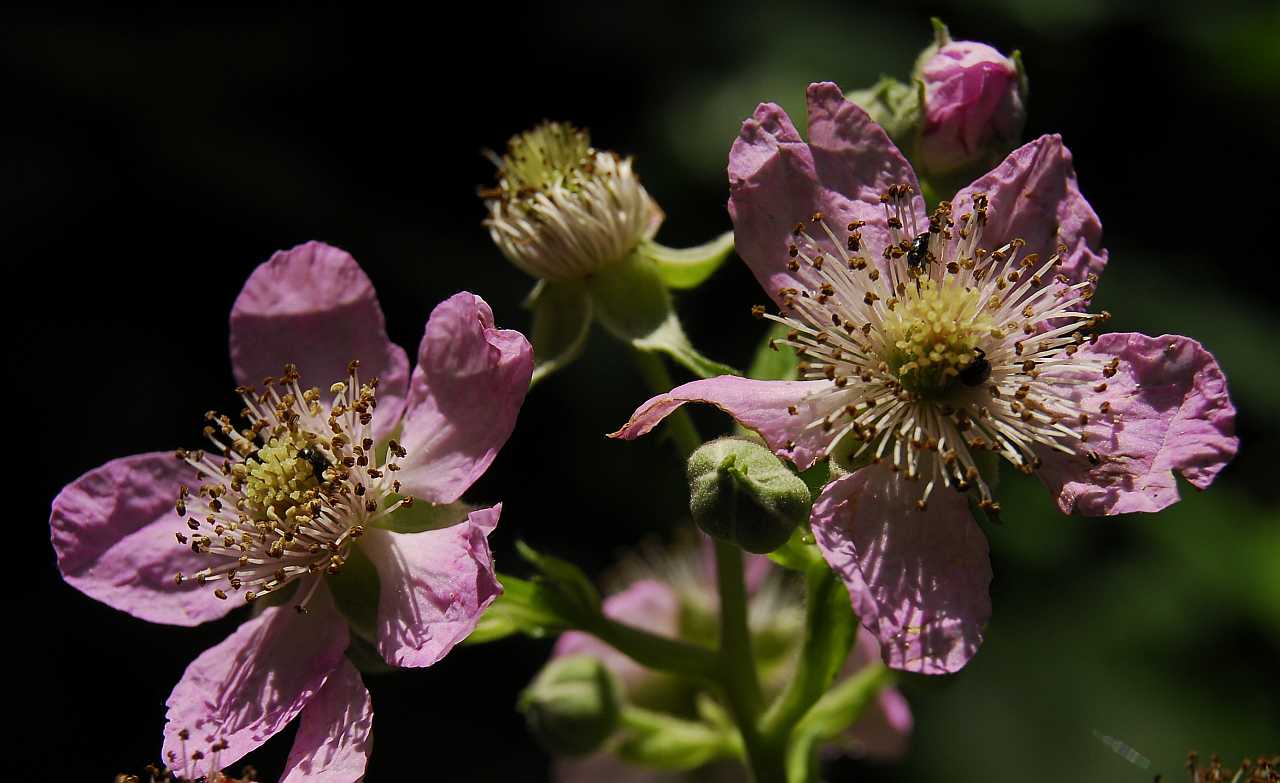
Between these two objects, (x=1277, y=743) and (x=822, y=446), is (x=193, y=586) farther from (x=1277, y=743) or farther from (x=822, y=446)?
(x=1277, y=743)

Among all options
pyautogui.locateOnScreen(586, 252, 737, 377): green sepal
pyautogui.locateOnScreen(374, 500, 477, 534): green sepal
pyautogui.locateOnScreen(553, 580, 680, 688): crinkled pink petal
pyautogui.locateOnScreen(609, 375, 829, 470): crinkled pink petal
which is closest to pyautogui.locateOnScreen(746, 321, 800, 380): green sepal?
pyautogui.locateOnScreen(586, 252, 737, 377): green sepal

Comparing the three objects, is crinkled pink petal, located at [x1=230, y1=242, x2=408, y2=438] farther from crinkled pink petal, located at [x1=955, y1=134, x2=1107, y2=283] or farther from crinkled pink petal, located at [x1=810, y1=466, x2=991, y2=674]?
crinkled pink petal, located at [x1=955, y1=134, x2=1107, y2=283]

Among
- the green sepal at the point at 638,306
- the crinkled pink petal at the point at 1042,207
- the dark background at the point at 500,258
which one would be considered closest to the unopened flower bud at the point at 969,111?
the crinkled pink petal at the point at 1042,207

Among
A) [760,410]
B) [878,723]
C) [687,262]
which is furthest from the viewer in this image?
[878,723]

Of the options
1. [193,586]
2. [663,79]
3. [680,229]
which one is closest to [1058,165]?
[193,586]

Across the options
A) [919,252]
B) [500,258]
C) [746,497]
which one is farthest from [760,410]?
[500,258]

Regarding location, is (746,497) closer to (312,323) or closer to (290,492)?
(290,492)
